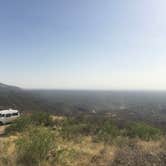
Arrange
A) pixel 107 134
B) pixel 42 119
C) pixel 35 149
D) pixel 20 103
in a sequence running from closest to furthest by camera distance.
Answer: pixel 35 149 → pixel 107 134 → pixel 42 119 → pixel 20 103

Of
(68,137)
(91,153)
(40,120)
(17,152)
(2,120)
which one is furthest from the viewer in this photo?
(2,120)

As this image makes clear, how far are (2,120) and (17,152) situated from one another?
14.4m

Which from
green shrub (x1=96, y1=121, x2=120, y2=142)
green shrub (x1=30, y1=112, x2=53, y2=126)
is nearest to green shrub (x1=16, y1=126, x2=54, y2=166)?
green shrub (x1=96, y1=121, x2=120, y2=142)

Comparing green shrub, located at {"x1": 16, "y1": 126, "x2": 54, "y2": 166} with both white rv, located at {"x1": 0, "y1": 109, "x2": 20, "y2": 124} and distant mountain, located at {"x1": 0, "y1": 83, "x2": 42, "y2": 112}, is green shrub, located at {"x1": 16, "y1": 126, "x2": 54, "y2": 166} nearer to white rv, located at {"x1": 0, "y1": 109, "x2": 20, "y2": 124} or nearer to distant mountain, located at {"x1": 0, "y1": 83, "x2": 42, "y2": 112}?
white rv, located at {"x1": 0, "y1": 109, "x2": 20, "y2": 124}

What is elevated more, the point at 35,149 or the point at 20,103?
the point at 35,149

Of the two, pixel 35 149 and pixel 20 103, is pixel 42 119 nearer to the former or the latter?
pixel 35 149

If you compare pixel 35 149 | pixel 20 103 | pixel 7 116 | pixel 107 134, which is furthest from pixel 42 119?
pixel 20 103

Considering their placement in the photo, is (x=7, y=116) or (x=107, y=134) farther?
(x=7, y=116)

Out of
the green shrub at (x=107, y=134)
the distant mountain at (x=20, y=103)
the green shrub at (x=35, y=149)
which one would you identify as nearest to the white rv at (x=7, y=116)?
the green shrub at (x=107, y=134)

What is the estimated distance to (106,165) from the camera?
676 centimetres

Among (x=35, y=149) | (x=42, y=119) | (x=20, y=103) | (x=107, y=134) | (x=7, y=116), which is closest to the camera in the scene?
(x=35, y=149)

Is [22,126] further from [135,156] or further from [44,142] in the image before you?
[135,156]

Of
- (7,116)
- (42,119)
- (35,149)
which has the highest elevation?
(35,149)

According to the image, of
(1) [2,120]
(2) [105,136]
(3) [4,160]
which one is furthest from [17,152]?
(1) [2,120]
